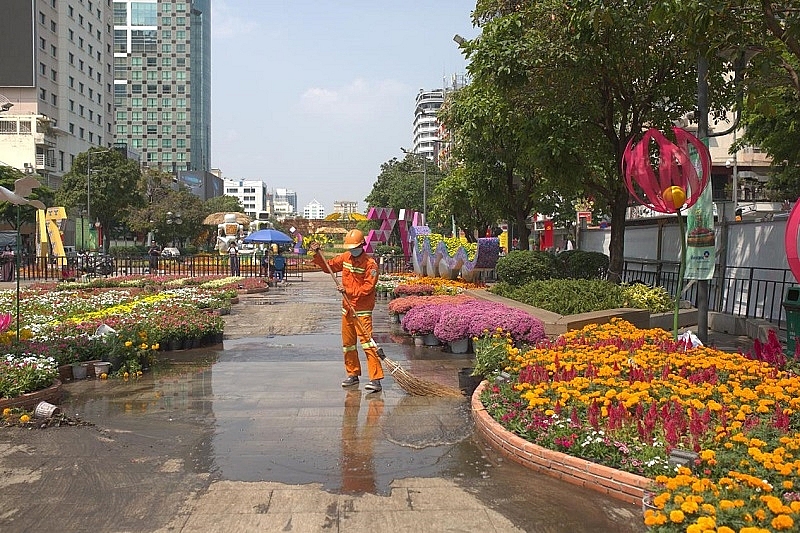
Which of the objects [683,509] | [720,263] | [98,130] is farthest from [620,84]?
[98,130]

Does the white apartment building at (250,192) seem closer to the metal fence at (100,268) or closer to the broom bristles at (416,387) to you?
the metal fence at (100,268)

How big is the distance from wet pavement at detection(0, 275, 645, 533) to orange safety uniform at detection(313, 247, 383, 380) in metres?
0.43

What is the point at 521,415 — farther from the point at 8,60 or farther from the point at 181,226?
the point at 8,60

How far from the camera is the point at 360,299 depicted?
8.83 meters

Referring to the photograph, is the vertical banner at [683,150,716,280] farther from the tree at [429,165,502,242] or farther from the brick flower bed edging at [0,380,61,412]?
the tree at [429,165,502,242]

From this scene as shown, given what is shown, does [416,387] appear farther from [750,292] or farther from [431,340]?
[750,292]

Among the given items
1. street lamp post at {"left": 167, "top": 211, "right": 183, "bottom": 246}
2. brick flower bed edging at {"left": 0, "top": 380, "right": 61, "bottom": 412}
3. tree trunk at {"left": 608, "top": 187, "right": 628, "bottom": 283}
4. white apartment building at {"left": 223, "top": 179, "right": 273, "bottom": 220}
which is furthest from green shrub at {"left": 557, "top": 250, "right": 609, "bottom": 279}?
white apartment building at {"left": 223, "top": 179, "right": 273, "bottom": 220}

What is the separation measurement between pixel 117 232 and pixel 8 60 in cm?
1705

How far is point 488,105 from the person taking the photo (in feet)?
53.3

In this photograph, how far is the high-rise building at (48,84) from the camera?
60.2 m

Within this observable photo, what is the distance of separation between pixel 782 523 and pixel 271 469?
143 inches

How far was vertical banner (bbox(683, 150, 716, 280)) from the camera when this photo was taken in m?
10.7

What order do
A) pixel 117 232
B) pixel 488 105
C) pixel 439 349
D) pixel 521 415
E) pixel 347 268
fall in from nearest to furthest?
1. pixel 521 415
2. pixel 347 268
3. pixel 439 349
4. pixel 488 105
5. pixel 117 232

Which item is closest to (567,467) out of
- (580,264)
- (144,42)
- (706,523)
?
(706,523)
